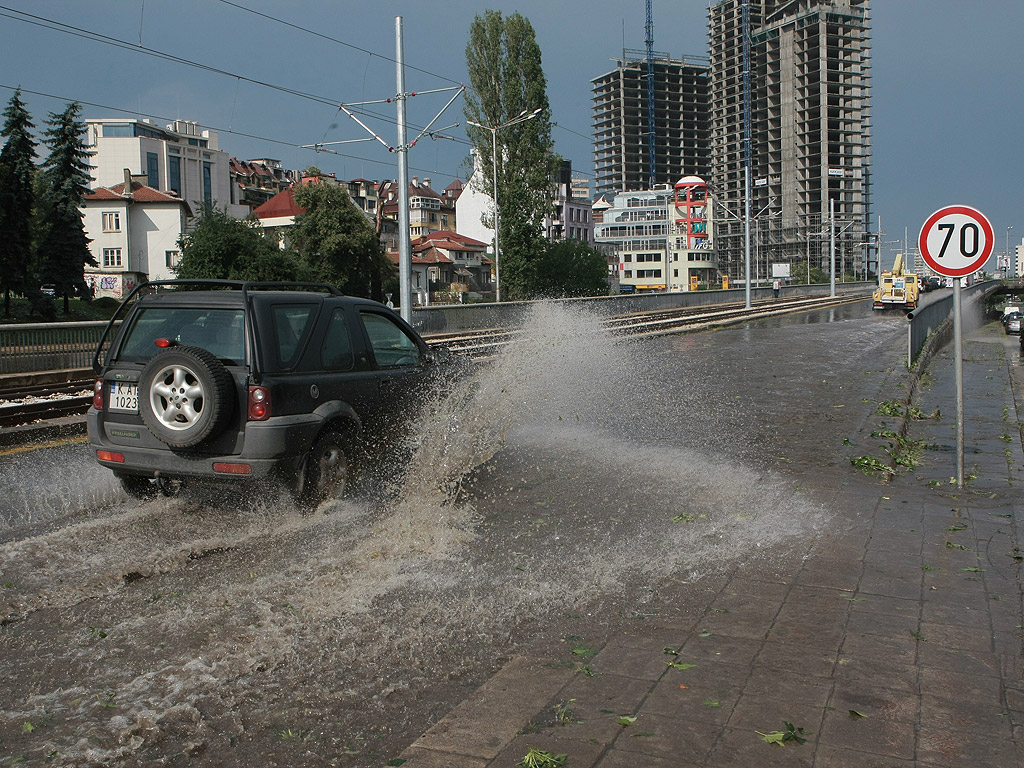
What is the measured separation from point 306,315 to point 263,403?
0.91m

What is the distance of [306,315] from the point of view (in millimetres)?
7062

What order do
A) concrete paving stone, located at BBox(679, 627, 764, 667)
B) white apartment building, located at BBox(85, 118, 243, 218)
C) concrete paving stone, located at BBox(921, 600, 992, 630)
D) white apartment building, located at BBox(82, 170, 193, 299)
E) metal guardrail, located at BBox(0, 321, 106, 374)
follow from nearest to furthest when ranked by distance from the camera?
concrete paving stone, located at BBox(679, 627, 764, 667) < concrete paving stone, located at BBox(921, 600, 992, 630) < metal guardrail, located at BBox(0, 321, 106, 374) < white apartment building, located at BBox(82, 170, 193, 299) < white apartment building, located at BBox(85, 118, 243, 218)

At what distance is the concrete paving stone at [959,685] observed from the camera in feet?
12.9

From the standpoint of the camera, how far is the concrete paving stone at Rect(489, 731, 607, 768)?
130 inches

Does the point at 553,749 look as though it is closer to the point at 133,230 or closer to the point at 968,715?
the point at 968,715

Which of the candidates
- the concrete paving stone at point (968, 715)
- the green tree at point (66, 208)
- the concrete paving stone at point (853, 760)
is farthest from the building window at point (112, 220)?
the concrete paving stone at point (853, 760)

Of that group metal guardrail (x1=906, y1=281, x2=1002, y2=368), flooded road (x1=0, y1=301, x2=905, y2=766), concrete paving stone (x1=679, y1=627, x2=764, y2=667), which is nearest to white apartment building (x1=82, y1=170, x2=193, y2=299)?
metal guardrail (x1=906, y1=281, x2=1002, y2=368)

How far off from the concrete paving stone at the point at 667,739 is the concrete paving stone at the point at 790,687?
435 mm

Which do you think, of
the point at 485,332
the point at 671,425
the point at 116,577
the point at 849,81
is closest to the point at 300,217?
the point at 485,332

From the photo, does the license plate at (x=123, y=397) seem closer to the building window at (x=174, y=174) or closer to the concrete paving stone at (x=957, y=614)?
the concrete paving stone at (x=957, y=614)

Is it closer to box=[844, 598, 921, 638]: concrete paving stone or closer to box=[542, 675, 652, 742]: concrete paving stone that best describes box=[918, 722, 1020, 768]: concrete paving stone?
box=[844, 598, 921, 638]: concrete paving stone

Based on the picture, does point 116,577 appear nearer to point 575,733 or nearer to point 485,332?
point 575,733

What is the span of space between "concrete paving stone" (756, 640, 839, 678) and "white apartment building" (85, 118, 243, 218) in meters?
104

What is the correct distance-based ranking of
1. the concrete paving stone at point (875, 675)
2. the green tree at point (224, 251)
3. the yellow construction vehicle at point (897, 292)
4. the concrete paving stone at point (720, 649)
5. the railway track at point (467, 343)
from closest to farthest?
the concrete paving stone at point (875, 675)
the concrete paving stone at point (720, 649)
the railway track at point (467, 343)
the green tree at point (224, 251)
the yellow construction vehicle at point (897, 292)
